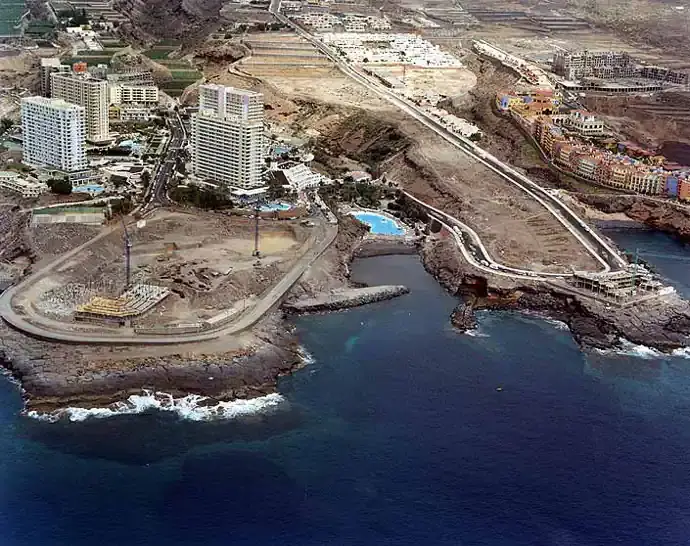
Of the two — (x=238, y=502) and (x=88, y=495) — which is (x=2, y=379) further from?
(x=238, y=502)

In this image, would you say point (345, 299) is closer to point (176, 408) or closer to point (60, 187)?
point (176, 408)

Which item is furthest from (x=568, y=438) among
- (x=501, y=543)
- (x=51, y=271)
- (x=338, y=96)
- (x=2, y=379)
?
(x=338, y=96)

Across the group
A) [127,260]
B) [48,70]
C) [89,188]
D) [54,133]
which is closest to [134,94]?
[48,70]

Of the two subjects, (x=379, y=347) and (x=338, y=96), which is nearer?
(x=379, y=347)

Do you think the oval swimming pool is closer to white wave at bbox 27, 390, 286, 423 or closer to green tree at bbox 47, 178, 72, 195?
green tree at bbox 47, 178, 72, 195

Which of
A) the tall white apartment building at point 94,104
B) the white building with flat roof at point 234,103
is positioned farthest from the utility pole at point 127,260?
the tall white apartment building at point 94,104

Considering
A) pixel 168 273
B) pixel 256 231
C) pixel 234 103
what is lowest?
pixel 168 273

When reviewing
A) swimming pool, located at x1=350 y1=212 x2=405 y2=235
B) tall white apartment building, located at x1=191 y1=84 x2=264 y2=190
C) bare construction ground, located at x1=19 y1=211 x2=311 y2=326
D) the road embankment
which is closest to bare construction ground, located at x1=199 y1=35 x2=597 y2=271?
swimming pool, located at x1=350 y1=212 x2=405 y2=235
